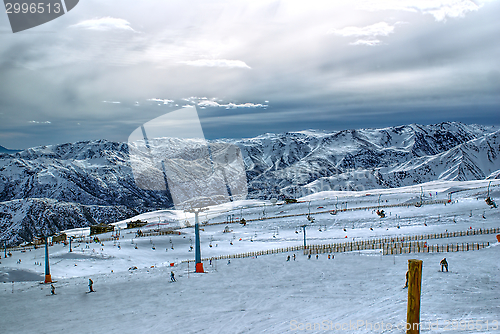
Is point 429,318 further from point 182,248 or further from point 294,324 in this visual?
point 182,248

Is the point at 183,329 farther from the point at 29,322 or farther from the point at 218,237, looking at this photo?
the point at 218,237

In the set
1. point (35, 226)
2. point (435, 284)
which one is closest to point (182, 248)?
point (435, 284)

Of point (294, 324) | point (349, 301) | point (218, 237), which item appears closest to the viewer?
point (294, 324)

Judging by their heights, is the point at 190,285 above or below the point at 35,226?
above

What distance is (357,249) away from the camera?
3659 cm

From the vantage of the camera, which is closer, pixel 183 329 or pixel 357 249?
pixel 183 329

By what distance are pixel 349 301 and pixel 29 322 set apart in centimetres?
1719

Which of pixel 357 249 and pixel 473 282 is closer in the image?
pixel 473 282

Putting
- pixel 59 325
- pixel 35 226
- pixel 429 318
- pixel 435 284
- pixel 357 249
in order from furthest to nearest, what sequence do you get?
pixel 35 226 → pixel 357 249 → pixel 435 284 → pixel 59 325 → pixel 429 318

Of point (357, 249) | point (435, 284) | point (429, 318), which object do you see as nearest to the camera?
point (429, 318)

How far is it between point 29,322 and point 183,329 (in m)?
8.85

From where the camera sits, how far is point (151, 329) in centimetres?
1602

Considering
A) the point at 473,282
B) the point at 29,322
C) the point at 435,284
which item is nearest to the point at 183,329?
the point at 29,322

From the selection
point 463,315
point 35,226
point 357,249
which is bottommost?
point 35,226
